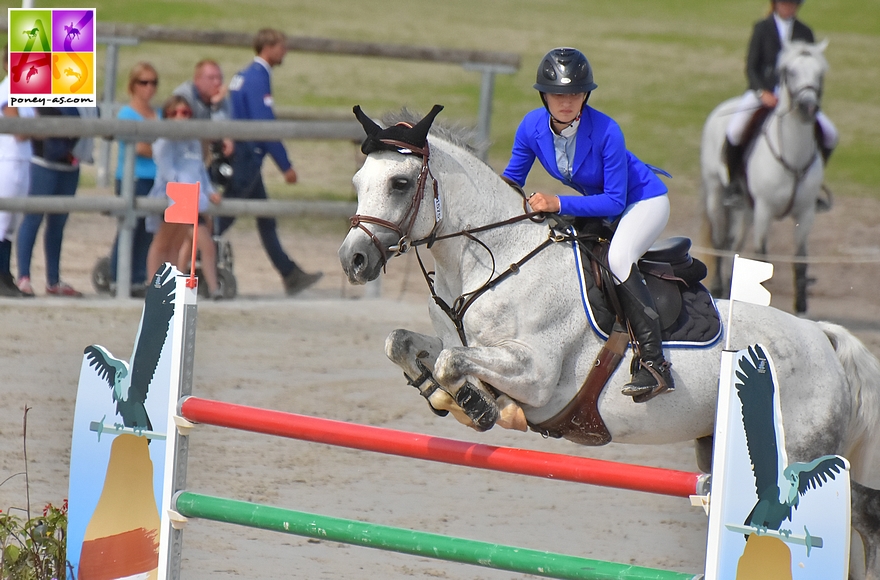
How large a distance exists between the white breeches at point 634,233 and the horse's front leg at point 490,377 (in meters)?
0.39

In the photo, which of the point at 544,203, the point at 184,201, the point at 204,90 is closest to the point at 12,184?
the point at 204,90

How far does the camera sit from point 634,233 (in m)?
3.68

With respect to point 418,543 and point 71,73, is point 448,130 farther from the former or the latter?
point 71,73

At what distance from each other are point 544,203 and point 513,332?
1.34 ft

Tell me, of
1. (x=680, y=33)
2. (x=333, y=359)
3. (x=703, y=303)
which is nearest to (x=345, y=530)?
(x=703, y=303)

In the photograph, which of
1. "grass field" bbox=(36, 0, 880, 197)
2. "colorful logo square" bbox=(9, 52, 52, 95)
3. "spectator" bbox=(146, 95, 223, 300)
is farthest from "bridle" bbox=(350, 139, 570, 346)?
"grass field" bbox=(36, 0, 880, 197)

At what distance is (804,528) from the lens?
9.78 ft

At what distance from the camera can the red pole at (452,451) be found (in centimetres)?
301

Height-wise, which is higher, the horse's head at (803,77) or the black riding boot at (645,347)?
the horse's head at (803,77)

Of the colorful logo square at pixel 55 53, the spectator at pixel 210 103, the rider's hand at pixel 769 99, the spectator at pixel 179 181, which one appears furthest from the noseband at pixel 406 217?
the rider's hand at pixel 769 99

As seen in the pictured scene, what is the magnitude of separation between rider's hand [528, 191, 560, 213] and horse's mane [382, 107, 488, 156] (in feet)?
0.93

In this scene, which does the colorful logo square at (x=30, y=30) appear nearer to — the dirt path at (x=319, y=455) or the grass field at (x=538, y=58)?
the dirt path at (x=319, y=455)

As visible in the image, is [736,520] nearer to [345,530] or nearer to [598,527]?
[345,530]

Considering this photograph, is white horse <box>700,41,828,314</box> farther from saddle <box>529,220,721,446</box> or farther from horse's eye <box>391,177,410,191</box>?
horse's eye <box>391,177,410,191</box>
